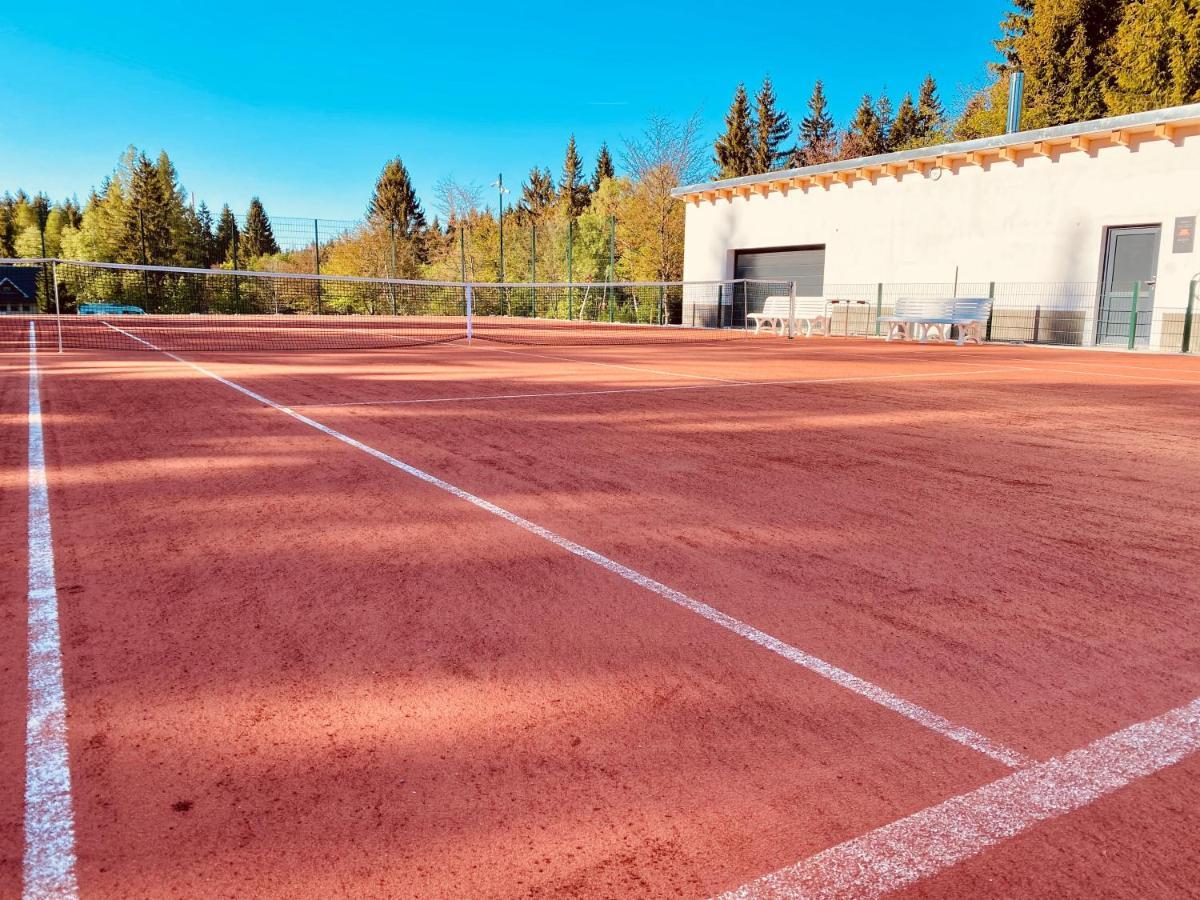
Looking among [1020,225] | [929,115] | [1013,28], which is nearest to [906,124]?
[929,115]

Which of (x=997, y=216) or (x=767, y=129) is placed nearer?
(x=997, y=216)

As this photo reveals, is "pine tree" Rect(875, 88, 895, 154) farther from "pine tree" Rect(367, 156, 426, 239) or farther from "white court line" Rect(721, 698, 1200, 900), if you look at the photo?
"white court line" Rect(721, 698, 1200, 900)

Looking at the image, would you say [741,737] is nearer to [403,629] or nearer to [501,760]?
[501,760]

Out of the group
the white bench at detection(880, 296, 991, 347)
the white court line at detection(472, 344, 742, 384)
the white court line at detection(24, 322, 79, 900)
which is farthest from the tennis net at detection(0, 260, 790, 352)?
the white court line at detection(24, 322, 79, 900)

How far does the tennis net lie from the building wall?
8.38 ft

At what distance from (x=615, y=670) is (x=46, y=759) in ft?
4.91

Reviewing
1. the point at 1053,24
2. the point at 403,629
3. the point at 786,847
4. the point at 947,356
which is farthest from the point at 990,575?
the point at 1053,24

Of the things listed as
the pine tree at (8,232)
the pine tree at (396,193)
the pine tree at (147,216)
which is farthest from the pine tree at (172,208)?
the pine tree at (8,232)

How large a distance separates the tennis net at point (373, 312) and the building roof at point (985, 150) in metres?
3.14

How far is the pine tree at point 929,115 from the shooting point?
49469mm

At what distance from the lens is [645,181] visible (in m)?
40.2

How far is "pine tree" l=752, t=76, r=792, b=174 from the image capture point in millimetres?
58594

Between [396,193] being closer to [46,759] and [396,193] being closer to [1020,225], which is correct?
[1020,225]

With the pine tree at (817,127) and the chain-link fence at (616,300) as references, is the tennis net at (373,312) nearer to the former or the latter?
the chain-link fence at (616,300)
